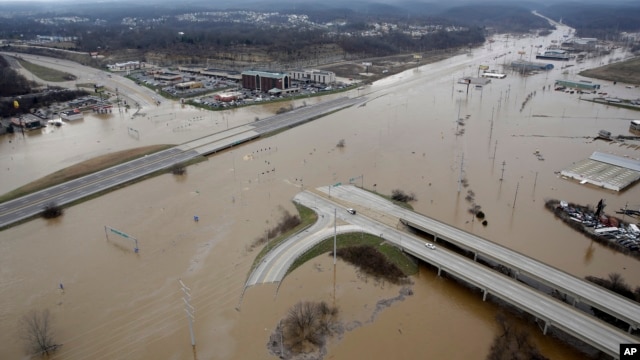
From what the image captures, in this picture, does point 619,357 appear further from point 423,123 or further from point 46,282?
point 423,123

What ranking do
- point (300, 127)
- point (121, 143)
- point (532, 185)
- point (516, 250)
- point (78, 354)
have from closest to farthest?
point (78, 354)
point (516, 250)
point (532, 185)
point (121, 143)
point (300, 127)

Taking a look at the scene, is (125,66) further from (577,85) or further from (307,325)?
(307,325)

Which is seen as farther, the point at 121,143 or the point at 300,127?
the point at 300,127

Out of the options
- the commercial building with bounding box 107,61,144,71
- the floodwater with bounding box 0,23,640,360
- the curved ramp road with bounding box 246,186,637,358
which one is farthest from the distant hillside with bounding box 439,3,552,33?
the curved ramp road with bounding box 246,186,637,358

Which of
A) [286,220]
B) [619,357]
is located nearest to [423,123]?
[286,220]

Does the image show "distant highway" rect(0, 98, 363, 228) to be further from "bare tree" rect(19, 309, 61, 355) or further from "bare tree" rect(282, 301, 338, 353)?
"bare tree" rect(282, 301, 338, 353)

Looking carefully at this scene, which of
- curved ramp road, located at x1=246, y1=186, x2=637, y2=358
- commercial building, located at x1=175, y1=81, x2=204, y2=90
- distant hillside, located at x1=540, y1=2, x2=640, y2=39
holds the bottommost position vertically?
curved ramp road, located at x1=246, y1=186, x2=637, y2=358
